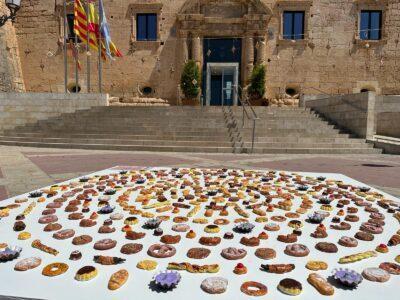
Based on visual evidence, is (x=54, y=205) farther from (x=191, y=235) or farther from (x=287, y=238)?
(x=287, y=238)

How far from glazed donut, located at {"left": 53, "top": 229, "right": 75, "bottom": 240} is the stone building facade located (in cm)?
1788

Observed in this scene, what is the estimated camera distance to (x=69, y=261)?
1.81 m

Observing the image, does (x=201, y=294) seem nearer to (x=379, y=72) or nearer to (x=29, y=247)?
(x=29, y=247)

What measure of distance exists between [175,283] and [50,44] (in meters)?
22.8

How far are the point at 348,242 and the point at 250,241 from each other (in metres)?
0.70

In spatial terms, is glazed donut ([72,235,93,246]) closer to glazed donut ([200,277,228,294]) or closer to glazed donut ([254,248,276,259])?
glazed donut ([200,277,228,294])

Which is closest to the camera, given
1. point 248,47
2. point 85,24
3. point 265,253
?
point 265,253

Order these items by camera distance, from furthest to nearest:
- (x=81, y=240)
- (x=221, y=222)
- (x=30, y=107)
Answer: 1. (x=30, y=107)
2. (x=221, y=222)
3. (x=81, y=240)

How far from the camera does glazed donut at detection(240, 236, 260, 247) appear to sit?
6.76ft

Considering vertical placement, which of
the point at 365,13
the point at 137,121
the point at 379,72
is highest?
the point at 365,13

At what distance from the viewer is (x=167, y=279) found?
1.56 meters

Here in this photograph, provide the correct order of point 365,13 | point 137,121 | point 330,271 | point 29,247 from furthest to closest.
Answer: point 365,13
point 137,121
point 29,247
point 330,271

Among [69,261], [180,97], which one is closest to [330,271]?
[69,261]

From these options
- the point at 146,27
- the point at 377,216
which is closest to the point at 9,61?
the point at 146,27
